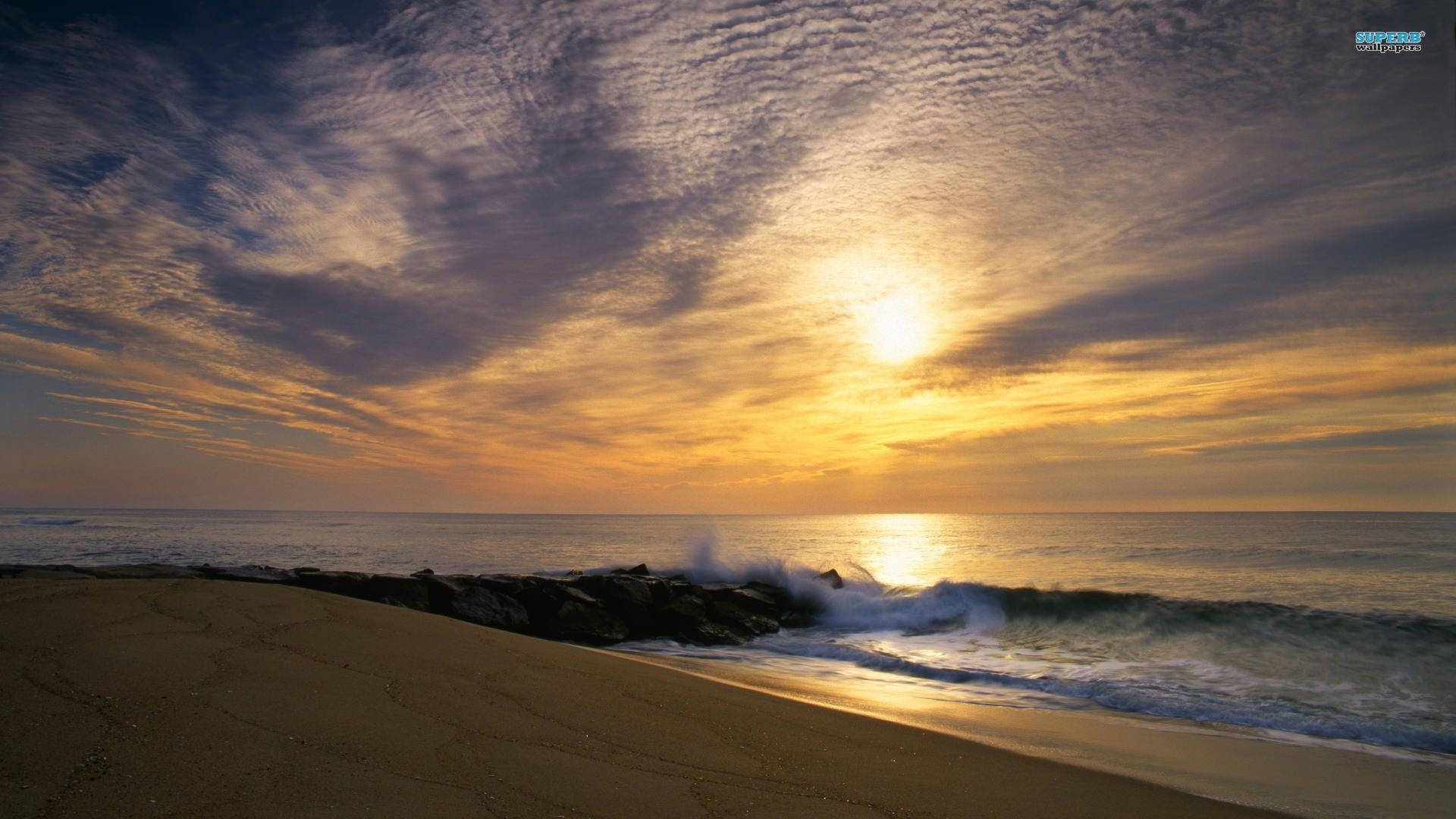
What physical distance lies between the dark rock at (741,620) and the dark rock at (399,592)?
7.13m

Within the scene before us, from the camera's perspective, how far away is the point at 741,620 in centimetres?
1780

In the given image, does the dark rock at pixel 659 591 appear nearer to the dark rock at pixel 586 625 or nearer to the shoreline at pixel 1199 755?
the dark rock at pixel 586 625

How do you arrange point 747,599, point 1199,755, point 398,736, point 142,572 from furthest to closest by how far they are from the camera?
point 747,599, point 142,572, point 1199,755, point 398,736

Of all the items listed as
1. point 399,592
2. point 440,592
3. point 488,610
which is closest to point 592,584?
point 488,610

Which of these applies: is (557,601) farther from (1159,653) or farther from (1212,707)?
(1212,707)

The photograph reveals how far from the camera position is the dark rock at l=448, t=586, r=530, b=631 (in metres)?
15.7

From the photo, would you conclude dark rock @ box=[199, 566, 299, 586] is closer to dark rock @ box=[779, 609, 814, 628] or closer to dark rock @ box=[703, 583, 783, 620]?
dark rock @ box=[703, 583, 783, 620]

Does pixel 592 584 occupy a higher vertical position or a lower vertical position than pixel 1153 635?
lower

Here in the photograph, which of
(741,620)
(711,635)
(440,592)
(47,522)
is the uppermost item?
(440,592)

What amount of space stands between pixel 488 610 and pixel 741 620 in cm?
639

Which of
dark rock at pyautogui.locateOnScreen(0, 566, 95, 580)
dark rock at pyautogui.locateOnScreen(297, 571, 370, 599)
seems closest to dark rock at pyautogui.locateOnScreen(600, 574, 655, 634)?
dark rock at pyautogui.locateOnScreen(297, 571, 370, 599)

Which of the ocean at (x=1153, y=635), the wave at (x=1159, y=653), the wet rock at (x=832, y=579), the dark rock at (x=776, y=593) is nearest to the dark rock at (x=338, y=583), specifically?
the ocean at (x=1153, y=635)

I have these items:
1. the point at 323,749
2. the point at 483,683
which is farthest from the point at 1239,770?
the point at 323,749

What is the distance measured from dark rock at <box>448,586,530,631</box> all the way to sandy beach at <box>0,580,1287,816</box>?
9.06 meters
